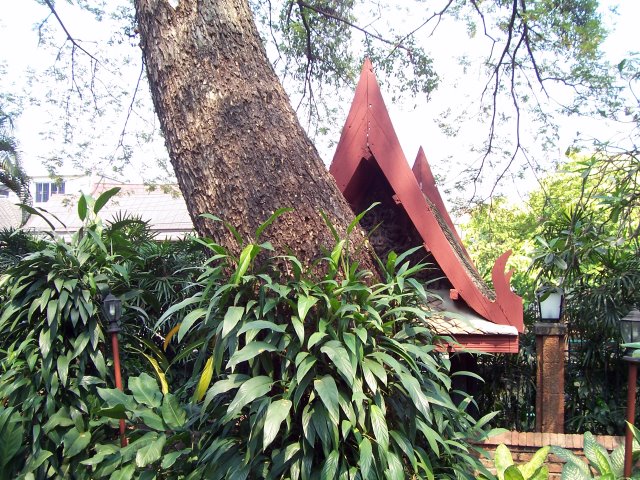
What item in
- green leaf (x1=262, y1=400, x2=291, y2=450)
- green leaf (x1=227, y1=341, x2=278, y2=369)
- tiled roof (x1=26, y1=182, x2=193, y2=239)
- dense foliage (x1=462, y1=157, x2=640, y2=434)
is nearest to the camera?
green leaf (x1=262, y1=400, x2=291, y2=450)

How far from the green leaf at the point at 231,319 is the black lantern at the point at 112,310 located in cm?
143

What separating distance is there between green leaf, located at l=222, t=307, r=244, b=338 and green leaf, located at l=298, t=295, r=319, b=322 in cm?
26

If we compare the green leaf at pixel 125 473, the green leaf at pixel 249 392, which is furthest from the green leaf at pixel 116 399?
the green leaf at pixel 249 392

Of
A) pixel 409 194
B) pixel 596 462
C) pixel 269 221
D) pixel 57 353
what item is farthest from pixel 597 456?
pixel 57 353

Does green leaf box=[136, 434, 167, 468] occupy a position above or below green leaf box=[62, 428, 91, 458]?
above

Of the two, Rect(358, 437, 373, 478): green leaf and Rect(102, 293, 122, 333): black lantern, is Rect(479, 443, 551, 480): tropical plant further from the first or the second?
Rect(102, 293, 122, 333): black lantern

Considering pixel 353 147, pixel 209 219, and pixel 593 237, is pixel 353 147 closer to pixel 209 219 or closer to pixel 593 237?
pixel 209 219

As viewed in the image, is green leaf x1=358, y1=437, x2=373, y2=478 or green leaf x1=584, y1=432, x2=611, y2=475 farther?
green leaf x1=584, y1=432, x2=611, y2=475

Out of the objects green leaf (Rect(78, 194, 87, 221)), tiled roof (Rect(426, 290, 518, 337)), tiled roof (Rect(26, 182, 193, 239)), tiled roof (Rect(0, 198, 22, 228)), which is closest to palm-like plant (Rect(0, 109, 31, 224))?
green leaf (Rect(78, 194, 87, 221))

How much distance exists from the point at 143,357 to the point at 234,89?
2.38 meters

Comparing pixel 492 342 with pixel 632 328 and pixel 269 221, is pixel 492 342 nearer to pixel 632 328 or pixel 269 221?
pixel 632 328

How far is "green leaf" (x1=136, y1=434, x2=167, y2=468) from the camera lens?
274cm

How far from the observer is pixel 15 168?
9227 millimetres

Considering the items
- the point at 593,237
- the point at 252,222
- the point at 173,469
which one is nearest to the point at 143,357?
the point at 173,469
